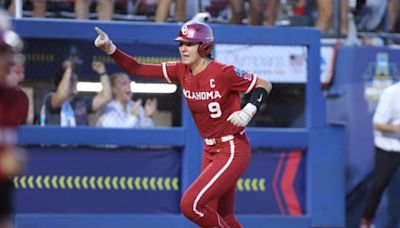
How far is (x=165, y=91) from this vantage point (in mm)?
10742

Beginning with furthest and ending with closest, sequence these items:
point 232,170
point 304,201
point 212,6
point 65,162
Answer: point 212,6, point 304,201, point 65,162, point 232,170

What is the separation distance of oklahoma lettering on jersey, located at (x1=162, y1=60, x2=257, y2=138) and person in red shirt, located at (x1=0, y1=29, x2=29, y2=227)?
2.81m

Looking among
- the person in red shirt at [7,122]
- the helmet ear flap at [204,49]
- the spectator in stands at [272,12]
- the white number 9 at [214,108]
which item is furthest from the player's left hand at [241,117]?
the spectator in stands at [272,12]

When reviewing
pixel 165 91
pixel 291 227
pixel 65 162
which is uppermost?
pixel 165 91

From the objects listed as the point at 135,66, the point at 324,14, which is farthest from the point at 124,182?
the point at 324,14

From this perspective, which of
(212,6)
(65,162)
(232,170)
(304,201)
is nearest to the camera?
(232,170)

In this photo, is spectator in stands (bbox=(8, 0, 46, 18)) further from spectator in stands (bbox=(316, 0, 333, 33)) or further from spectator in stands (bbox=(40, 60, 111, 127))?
spectator in stands (bbox=(316, 0, 333, 33))

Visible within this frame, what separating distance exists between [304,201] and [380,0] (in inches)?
114

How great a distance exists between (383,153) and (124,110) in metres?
2.76

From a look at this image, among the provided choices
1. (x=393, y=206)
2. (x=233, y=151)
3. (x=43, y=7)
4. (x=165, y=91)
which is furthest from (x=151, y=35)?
(x=393, y=206)

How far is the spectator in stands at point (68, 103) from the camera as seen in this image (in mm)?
10336

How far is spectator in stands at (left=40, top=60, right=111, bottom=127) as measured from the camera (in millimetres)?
10336

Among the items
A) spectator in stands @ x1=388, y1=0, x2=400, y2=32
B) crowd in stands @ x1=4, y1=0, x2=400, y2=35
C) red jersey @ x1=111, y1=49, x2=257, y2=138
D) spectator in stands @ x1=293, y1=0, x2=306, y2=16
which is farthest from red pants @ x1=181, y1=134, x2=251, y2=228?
spectator in stands @ x1=388, y1=0, x2=400, y2=32

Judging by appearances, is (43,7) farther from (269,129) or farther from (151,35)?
(269,129)
